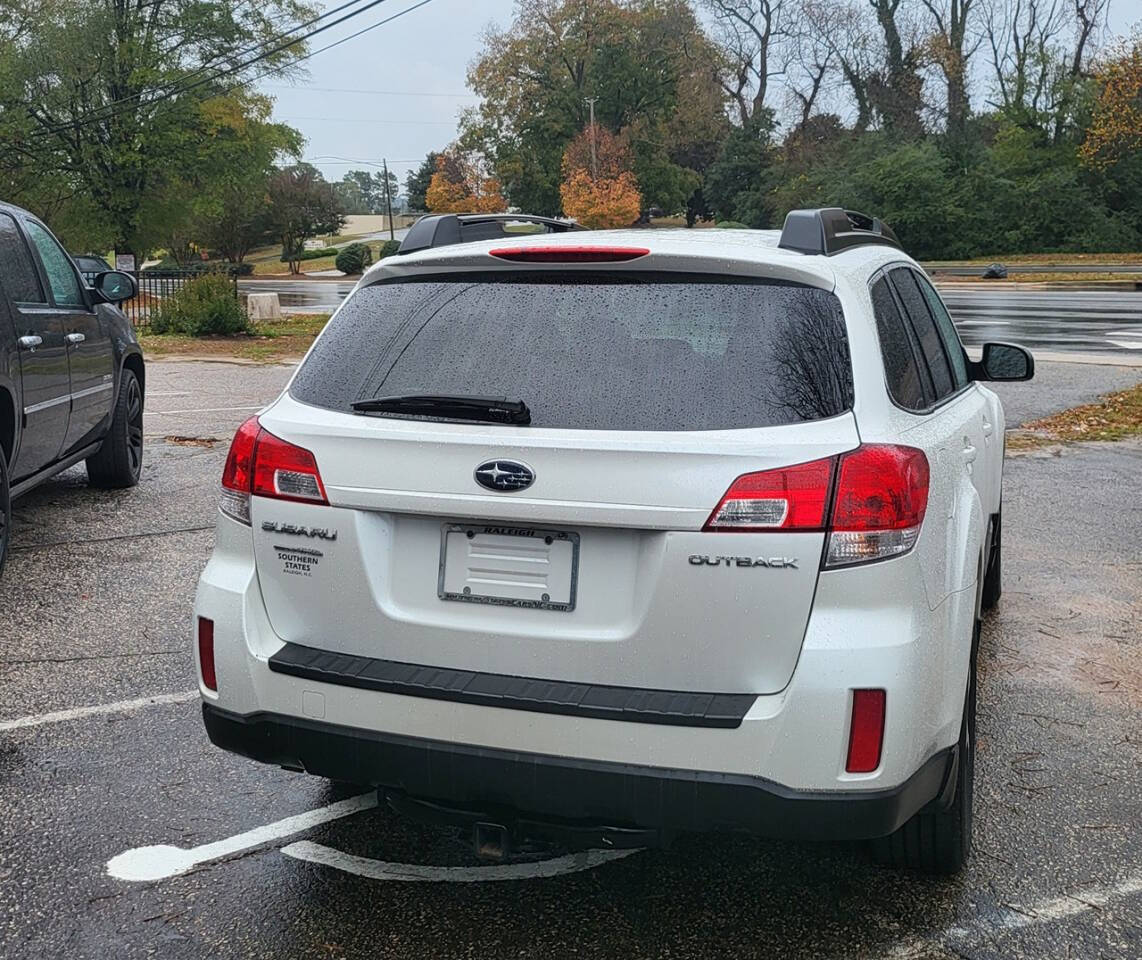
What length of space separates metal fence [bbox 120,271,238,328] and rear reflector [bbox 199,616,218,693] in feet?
71.9

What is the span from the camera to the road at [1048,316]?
757 inches

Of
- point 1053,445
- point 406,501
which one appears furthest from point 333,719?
point 1053,445

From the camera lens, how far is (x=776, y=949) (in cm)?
277

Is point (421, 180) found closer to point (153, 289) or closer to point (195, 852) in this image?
point (153, 289)

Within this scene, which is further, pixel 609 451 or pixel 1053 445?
pixel 1053 445

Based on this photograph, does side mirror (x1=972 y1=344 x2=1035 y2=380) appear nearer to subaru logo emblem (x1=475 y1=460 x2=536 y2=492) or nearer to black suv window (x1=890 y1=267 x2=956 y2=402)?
black suv window (x1=890 y1=267 x2=956 y2=402)

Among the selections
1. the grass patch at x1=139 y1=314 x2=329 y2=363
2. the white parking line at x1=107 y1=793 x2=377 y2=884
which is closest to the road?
the grass patch at x1=139 y1=314 x2=329 y2=363

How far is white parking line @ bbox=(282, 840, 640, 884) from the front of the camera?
10.1ft

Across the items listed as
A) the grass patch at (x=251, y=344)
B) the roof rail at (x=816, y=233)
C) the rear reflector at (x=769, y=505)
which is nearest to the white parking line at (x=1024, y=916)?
the rear reflector at (x=769, y=505)

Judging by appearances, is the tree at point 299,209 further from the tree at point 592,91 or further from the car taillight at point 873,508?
the car taillight at point 873,508

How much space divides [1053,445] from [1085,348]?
929cm

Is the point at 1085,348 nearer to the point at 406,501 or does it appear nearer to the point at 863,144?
the point at 406,501

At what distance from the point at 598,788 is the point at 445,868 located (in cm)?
84

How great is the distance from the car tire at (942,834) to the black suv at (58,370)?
4351 millimetres
